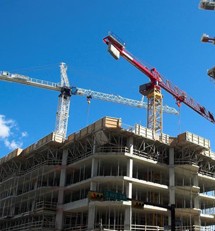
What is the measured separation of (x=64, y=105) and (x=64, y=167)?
4908cm

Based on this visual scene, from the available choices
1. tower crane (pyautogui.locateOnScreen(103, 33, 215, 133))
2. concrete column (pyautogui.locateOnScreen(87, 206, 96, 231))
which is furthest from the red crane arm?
concrete column (pyautogui.locateOnScreen(87, 206, 96, 231))

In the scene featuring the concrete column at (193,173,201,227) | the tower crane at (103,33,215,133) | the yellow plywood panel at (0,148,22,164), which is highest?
the tower crane at (103,33,215,133)

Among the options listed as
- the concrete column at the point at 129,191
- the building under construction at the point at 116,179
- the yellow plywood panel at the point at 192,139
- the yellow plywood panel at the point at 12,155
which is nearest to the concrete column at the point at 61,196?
the building under construction at the point at 116,179

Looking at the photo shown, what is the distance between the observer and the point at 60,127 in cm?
10288

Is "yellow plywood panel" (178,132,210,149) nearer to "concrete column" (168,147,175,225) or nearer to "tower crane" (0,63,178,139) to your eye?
"concrete column" (168,147,175,225)

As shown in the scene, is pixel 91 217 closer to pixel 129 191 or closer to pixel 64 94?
pixel 129 191

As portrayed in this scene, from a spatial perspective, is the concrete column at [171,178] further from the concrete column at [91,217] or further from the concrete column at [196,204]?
the concrete column at [91,217]

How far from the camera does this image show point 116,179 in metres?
50.6

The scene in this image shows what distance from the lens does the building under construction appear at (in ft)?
171

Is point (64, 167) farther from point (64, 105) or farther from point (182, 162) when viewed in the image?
point (64, 105)

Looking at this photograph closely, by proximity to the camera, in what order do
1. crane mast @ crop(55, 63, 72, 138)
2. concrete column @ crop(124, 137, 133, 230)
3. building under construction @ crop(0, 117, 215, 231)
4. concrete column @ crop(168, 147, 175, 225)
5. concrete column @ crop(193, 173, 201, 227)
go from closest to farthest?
concrete column @ crop(124, 137, 133, 230) < building under construction @ crop(0, 117, 215, 231) < concrete column @ crop(168, 147, 175, 225) < concrete column @ crop(193, 173, 201, 227) < crane mast @ crop(55, 63, 72, 138)

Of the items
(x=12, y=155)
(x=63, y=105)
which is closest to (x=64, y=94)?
(x=63, y=105)

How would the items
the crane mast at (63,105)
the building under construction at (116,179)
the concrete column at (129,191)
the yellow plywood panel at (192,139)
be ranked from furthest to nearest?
the crane mast at (63,105) < the yellow plywood panel at (192,139) < the building under construction at (116,179) < the concrete column at (129,191)

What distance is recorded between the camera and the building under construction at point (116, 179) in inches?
2056
